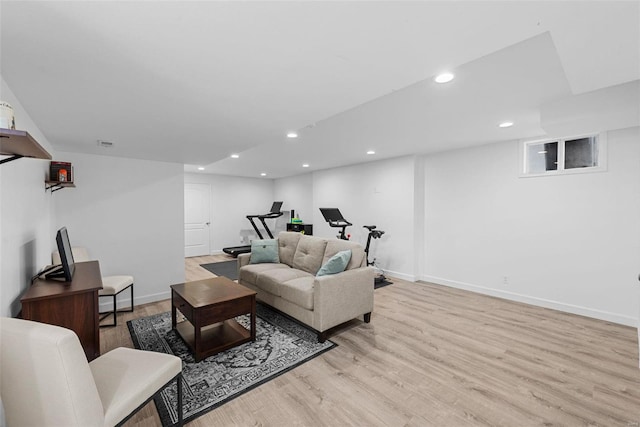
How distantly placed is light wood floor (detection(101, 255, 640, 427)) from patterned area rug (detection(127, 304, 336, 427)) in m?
0.10

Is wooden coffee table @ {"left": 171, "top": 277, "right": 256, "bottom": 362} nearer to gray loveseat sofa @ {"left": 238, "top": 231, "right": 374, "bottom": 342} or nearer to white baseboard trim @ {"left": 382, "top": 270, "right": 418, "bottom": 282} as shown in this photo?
gray loveseat sofa @ {"left": 238, "top": 231, "right": 374, "bottom": 342}

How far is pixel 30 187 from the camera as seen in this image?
2174mm

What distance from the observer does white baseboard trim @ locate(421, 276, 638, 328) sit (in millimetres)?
3236

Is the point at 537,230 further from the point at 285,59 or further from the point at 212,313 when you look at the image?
the point at 212,313

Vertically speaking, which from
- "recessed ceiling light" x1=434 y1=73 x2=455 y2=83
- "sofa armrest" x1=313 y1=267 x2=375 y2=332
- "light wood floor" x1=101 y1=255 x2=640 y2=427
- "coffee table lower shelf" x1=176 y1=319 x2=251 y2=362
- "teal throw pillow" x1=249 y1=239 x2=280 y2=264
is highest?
"recessed ceiling light" x1=434 y1=73 x2=455 y2=83

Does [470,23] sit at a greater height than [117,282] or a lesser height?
greater

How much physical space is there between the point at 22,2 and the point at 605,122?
430cm

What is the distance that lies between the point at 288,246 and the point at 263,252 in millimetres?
399

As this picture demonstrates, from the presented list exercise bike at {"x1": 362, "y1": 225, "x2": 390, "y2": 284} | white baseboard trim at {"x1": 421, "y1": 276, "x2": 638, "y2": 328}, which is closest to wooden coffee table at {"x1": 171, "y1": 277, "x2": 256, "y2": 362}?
exercise bike at {"x1": 362, "y1": 225, "x2": 390, "y2": 284}

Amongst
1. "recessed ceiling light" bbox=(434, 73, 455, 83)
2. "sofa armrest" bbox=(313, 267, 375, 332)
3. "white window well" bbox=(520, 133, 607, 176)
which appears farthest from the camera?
"white window well" bbox=(520, 133, 607, 176)

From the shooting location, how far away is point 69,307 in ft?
6.18

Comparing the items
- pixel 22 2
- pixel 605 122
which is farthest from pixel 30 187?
pixel 605 122

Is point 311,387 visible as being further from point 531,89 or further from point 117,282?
point 531,89

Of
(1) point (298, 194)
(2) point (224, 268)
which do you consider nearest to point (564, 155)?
(1) point (298, 194)
